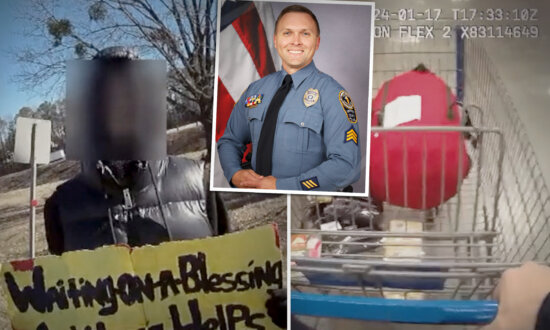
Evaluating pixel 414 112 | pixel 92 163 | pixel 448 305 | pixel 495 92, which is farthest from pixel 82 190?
pixel 495 92

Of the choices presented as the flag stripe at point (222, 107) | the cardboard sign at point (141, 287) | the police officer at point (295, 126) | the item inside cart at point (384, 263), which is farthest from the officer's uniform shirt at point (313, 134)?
the cardboard sign at point (141, 287)

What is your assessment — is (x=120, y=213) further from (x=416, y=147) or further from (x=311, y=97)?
(x=416, y=147)

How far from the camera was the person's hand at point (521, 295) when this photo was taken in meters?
2.26

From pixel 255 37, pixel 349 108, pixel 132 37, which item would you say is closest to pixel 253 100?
pixel 255 37

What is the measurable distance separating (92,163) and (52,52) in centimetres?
44

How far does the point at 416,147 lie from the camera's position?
2307mm

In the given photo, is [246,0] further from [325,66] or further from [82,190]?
[82,190]

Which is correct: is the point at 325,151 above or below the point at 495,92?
below

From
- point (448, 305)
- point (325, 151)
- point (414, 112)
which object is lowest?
point (448, 305)

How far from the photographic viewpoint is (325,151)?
2.34 metres

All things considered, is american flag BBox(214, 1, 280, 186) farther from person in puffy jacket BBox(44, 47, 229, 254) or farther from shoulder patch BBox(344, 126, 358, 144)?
shoulder patch BBox(344, 126, 358, 144)

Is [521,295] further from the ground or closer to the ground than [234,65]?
closer to the ground

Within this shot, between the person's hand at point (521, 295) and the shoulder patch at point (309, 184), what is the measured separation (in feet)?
2.50

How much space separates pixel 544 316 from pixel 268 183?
1103mm
